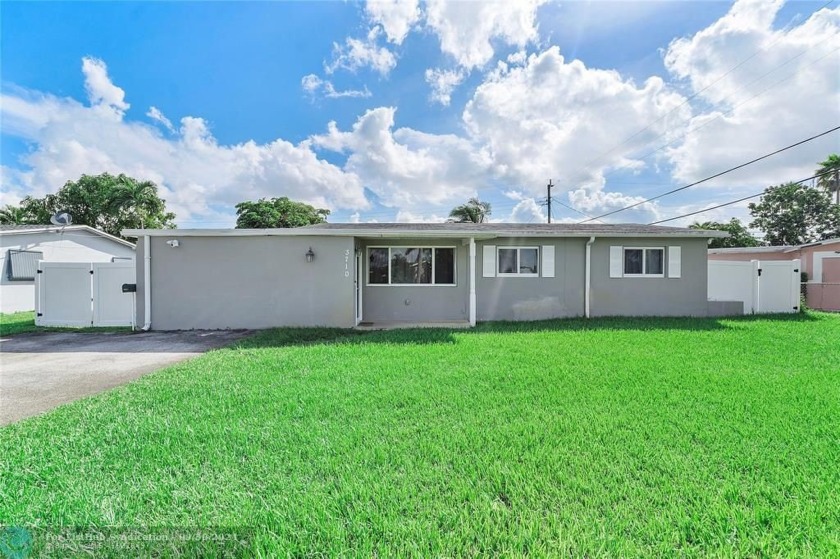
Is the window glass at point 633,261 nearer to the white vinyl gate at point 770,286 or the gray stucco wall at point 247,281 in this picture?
the white vinyl gate at point 770,286

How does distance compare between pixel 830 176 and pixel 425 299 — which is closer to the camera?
pixel 425 299

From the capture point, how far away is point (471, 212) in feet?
83.6

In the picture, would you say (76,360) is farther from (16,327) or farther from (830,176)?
(830,176)

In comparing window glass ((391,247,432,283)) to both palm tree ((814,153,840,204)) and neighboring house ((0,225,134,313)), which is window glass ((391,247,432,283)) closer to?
neighboring house ((0,225,134,313))

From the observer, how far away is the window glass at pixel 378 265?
1057 centimetres

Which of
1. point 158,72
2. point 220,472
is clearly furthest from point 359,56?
point 220,472

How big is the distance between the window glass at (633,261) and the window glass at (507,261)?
3.48m

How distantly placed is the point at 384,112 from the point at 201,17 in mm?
6749

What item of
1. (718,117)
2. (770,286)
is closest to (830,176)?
(718,117)

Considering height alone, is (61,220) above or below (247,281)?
above

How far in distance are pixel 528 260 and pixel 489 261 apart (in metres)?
1.20

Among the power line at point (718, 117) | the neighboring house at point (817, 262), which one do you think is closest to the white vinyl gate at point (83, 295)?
the power line at point (718, 117)

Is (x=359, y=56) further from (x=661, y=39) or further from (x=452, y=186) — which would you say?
(x=452, y=186)

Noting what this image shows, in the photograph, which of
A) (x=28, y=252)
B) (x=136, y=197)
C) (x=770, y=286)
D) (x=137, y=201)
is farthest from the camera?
(x=137, y=201)
